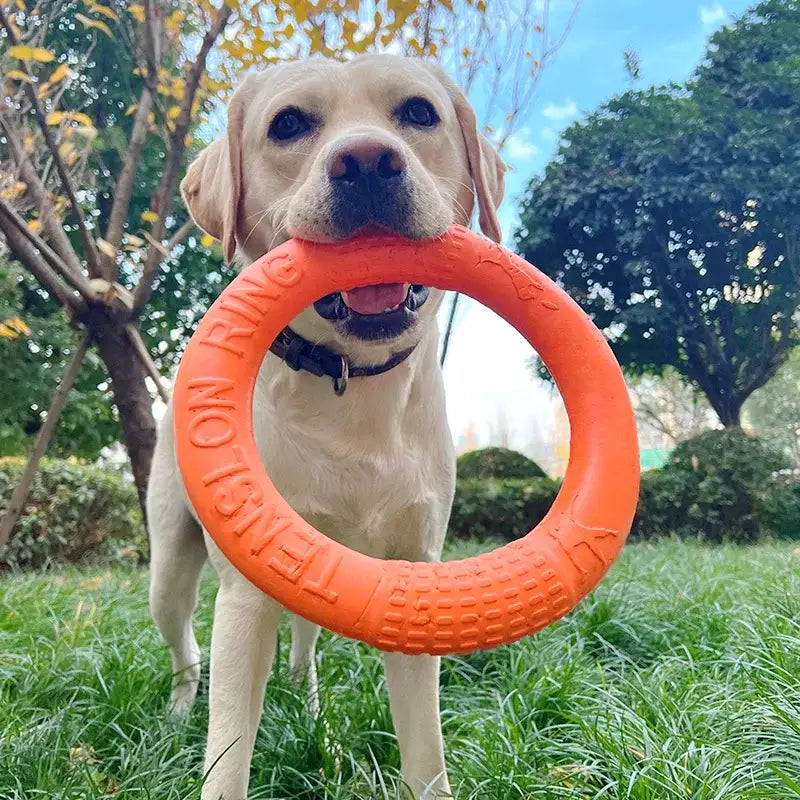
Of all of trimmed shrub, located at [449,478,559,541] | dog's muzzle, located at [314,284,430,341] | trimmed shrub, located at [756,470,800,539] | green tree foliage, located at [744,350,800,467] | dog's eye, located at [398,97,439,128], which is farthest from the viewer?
green tree foliage, located at [744,350,800,467]

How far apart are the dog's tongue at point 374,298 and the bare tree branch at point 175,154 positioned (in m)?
2.31

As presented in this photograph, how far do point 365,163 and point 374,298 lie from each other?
363 millimetres

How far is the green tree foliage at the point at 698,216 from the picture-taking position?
Answer: 1041cm

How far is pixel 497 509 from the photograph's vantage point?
857cm

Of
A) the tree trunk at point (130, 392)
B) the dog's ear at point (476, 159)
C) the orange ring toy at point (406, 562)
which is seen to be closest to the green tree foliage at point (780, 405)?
the tree trunk at point (130, 392)

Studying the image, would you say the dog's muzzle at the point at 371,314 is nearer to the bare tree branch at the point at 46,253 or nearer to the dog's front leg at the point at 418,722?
the dog's front leg at the point at 418,722

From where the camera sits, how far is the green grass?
1.86m

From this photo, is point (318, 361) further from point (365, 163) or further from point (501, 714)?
point (501, 714)

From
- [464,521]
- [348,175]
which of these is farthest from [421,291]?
[464,521]

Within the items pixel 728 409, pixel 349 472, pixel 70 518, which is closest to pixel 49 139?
pixel 349 472

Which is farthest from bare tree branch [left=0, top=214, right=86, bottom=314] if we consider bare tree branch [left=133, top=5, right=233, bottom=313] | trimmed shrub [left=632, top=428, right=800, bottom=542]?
trimmed shrub [left=632, top=428, right=800, bottom=542]

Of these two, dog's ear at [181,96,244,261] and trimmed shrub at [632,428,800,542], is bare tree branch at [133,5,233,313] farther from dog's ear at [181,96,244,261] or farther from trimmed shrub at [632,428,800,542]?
trimmed shrub at [632,428,800,542]

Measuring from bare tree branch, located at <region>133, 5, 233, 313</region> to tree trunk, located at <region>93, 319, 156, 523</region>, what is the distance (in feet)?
0.68

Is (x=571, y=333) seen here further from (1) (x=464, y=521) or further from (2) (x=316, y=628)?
(1) (x=464, y=521)
